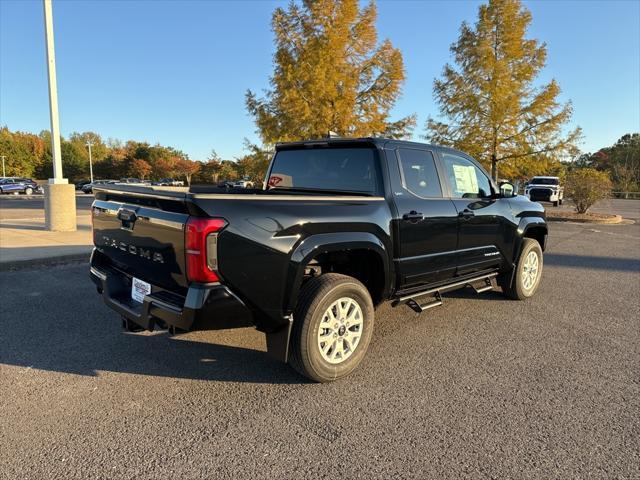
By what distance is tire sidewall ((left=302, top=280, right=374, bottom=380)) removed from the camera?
3.27m

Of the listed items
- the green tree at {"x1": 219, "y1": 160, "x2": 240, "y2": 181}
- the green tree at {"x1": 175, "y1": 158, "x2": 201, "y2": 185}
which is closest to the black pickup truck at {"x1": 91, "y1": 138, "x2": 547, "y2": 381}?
the green tree at {"x1": 219, "y1": 160, "x2": 240, "y2": 181}

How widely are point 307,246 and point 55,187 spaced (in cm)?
1022

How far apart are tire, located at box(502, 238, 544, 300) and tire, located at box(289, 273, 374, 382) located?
283 cm

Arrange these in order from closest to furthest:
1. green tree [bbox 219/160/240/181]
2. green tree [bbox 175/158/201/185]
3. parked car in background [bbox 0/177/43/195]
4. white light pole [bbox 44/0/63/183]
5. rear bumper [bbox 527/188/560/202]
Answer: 1. white light pole [bbox 44/0/63/183]
2. rear bumper [bbox 527/188/560/202]
3. parked car in background [bbox 0/177/43/195]
4. green tree [bbox 219/160/240/181]
5. green tree [bbox 175/158/201/185]

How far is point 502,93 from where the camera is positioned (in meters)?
16.6

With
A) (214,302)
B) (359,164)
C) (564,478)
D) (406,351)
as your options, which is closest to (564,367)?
(406,351)

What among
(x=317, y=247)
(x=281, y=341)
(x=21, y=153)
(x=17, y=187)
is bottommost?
(x=17, y=187)

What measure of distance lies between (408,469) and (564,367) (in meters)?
2.08

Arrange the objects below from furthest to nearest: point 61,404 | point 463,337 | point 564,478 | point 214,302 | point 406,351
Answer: point 463,337, point 406,351, point 61,404, point 214,302, point 564,478

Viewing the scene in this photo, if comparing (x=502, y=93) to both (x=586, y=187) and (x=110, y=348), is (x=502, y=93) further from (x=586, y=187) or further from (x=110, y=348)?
(x=110, y=348)

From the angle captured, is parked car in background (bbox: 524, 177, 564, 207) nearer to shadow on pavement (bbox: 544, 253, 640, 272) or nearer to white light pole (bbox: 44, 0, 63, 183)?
shadow on pavement (bbox: 544, 253, 640, 272)

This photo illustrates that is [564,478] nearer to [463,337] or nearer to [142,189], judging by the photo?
[463,337]

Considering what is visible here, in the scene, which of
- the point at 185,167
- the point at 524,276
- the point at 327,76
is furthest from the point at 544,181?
the point at 185,167

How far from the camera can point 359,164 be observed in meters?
4.15
